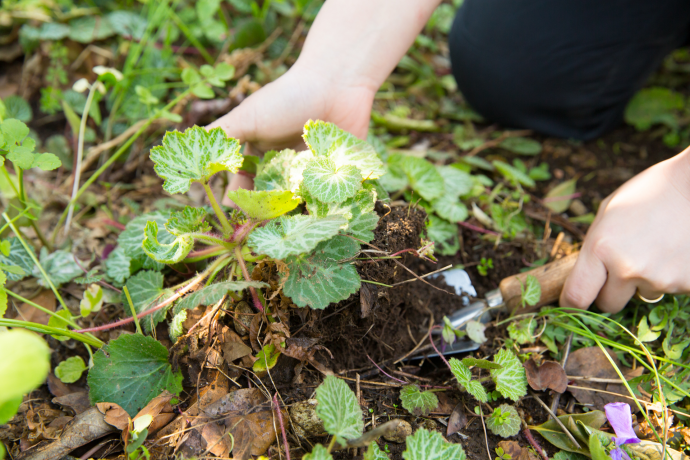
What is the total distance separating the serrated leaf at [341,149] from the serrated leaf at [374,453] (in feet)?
2.43

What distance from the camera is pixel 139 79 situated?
2.35m

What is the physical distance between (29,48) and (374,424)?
2.79 meters

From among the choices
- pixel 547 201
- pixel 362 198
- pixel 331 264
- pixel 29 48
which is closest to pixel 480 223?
pixel 547 201

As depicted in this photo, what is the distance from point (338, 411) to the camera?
102cm

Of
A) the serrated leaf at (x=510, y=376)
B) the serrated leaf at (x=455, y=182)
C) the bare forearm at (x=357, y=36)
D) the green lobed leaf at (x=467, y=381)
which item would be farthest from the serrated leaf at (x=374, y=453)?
the bare forearm at (x=357, y=36)

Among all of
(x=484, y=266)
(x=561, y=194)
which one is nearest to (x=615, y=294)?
(x=484, y=266)

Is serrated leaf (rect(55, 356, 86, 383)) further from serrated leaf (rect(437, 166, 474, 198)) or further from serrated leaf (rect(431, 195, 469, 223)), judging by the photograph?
serrated leaf (rect(437, 166, 474, 198))

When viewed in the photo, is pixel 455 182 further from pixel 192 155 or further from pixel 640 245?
pixel 192 155

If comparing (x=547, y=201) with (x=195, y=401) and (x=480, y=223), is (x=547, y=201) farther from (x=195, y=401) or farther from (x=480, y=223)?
(x=195, y=401)

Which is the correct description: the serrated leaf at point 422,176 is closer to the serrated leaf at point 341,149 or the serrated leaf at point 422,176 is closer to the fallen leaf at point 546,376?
the serrated leaf at point 341,149

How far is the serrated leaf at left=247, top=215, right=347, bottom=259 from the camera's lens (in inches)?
39.1

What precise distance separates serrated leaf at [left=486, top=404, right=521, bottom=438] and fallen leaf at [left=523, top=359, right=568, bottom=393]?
5.2 inches

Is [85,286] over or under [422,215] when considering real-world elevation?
under

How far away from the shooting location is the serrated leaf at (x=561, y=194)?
2.10 meters
